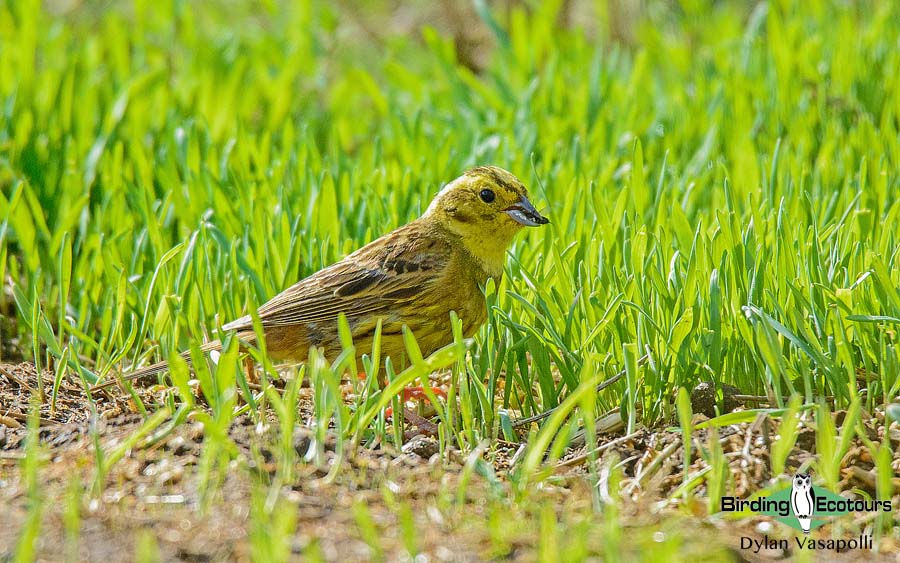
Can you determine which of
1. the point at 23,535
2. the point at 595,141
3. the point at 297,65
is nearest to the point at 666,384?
the point at 23,535

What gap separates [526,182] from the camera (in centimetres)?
529

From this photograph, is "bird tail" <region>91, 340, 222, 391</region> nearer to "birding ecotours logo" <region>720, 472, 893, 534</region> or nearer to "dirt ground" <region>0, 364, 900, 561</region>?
"dirt ground" <region>0, 364, 900, 561</region>

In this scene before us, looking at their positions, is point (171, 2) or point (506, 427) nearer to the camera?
point (506, 427)

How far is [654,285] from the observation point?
3.68 metres

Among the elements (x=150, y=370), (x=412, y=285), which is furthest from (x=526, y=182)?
(x=150, y=370)

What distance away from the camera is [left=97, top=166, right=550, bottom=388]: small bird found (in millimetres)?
4031

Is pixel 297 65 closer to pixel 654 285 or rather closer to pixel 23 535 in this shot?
pixel 654 285

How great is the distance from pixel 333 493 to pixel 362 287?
50.9 inches

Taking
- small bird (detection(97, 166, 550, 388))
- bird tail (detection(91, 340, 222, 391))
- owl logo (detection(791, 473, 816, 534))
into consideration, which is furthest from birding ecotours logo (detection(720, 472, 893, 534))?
bird tail (detection(91, 340, 222, 391))

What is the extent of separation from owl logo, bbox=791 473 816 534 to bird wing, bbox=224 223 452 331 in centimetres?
A: 151

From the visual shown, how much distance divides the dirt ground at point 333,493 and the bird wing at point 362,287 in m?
0.67

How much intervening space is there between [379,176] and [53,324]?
155 centimetres

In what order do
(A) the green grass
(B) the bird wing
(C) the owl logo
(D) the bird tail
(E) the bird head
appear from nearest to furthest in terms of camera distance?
(C) the owl logo → (A) the green grass → (D) the bird tail → (B) the bird wing → (E) the bird head

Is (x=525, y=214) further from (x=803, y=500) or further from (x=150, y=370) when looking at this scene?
(x=803, y=500)
